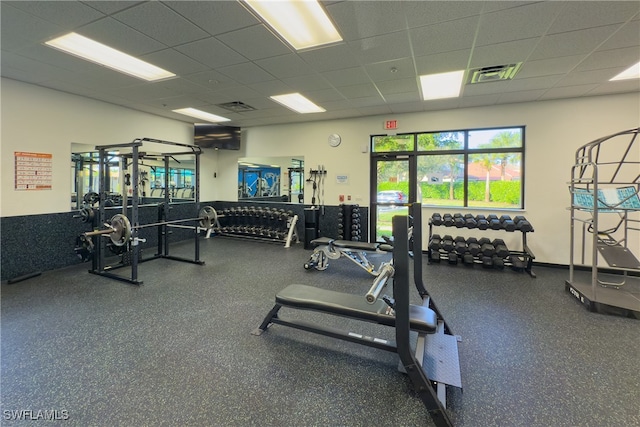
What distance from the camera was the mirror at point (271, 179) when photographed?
6945 mm

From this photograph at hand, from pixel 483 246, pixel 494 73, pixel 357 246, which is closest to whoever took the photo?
pixel 494 73

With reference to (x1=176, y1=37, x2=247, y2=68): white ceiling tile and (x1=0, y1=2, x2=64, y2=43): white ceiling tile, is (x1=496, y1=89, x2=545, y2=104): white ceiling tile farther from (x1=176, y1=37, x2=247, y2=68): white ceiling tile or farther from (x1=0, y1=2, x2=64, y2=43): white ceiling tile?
(x1=0, y1=2, x2=64, y2=43): white ceiling tile

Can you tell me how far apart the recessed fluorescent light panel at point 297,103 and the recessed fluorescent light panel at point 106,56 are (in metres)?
1.70

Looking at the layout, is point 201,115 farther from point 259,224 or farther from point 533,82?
point 533,82

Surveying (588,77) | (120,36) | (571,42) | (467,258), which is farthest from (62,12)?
(588,77)

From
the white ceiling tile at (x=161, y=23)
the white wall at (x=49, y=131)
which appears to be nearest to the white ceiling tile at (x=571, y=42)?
the white ceiling tile at (x=161, y=23)

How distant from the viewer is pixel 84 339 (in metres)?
2.47

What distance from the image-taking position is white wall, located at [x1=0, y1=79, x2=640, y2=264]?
13.2ft

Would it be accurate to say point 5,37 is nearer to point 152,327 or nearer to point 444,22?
point 152,327

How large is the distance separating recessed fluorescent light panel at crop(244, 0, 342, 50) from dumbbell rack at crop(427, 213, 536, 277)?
3.47 m

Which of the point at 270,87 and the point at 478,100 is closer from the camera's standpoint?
the point at 270,87

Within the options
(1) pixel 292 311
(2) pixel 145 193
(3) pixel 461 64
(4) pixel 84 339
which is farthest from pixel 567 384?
(2) pixel 145 193

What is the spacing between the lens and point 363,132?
19.7 ft

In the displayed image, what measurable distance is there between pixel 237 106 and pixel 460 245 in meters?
4.63
